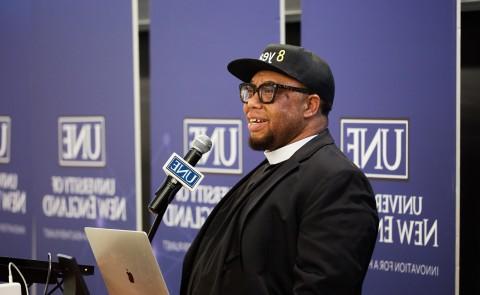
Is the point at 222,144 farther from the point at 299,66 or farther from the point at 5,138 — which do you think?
the point at 299,66

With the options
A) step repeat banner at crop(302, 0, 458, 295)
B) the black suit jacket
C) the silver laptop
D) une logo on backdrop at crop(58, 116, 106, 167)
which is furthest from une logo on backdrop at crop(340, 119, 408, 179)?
une logo on backdrop at crop(58, 116, 106, 167)

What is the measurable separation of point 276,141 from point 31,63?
2.97 m

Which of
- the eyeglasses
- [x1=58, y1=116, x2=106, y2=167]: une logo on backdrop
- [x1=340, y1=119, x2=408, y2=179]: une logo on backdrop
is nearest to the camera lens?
the eyeglasses

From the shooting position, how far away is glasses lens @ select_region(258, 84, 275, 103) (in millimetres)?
2131

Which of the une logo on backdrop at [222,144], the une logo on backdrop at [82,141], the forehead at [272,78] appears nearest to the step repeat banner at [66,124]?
the une logo on backdrop at [82,141]

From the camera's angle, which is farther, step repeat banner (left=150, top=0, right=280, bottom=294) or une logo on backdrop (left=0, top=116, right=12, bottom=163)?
une logo on backdrop (left=0, top=116, right=12, bottom=163)

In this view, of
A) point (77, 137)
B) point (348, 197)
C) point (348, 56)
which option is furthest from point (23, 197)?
point (348, 197)

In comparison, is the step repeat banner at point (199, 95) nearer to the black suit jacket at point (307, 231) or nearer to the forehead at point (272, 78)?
the forehead at point (272, 78)

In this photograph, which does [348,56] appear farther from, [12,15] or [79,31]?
[12,15]

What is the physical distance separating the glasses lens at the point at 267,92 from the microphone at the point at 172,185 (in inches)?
9.6

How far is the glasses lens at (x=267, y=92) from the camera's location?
2.13 meters

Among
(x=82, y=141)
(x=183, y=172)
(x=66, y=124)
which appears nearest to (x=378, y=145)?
(x=183, y=172)

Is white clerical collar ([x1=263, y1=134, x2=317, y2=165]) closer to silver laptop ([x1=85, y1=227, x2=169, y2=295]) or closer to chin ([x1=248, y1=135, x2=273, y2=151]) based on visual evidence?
chin ([x1=248, y1=135, x2=273, y2=151])

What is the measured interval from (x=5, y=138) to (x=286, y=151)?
316 centimetres
